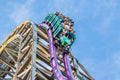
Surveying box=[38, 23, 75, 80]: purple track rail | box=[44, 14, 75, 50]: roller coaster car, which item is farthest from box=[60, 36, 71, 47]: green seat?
box=[38, 23, 75, 80]: purple track rail

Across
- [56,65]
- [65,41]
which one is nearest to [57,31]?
[65,41]

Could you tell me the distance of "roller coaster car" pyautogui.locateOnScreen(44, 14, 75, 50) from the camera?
17234mm

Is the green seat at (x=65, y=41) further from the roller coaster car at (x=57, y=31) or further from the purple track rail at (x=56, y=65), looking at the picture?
the purple track rail at (x=56, y=65)

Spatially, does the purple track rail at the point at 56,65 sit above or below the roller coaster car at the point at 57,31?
below

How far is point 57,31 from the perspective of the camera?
19.4m

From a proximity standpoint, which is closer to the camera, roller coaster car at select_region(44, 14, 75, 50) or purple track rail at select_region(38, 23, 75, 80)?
purple track rail at select_region(38, 23, 75, 80)

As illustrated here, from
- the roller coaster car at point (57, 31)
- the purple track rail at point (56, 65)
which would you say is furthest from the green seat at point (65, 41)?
the purple track rail at point (56, 65)

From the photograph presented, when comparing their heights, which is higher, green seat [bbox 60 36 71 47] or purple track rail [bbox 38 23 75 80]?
green seat [bbox 60 36 71 47]

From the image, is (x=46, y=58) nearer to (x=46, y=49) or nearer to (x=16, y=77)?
(x=46, y=49)

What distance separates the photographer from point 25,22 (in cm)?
2052

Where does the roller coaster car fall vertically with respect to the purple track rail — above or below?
above

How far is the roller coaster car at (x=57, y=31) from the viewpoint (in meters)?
17.2

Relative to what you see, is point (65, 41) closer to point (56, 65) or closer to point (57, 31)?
point (57, 31)

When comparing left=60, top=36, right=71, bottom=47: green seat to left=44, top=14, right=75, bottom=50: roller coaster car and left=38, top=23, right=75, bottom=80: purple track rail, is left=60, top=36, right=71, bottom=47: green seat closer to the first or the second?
left=44, top=14, right=75, bottom=50: roller coaster car
